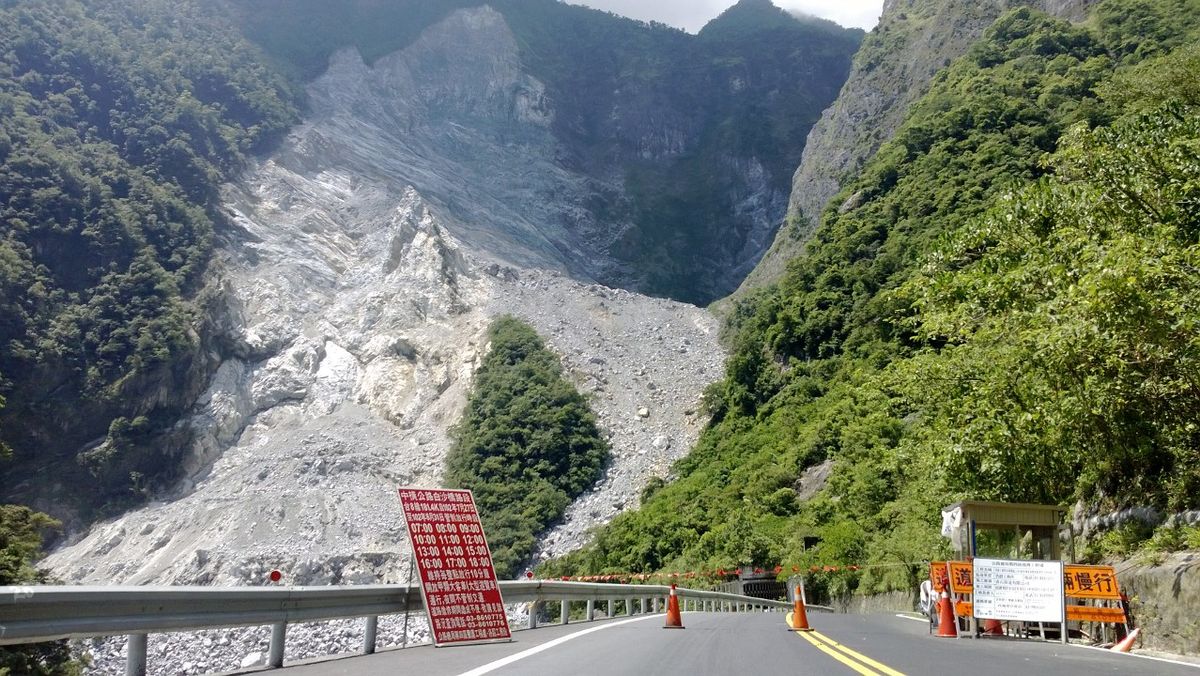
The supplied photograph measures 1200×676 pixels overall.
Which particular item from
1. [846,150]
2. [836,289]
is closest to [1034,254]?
[836,289]

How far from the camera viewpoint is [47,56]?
96.5 metres

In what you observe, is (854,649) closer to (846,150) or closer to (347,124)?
(846,150)

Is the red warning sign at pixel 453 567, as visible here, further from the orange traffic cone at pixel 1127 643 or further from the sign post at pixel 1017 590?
the orange traffic cone at pixel 1127 643

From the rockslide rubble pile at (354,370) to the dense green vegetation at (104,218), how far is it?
12.5ft

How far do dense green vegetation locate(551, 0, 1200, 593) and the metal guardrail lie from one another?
10.1 metres

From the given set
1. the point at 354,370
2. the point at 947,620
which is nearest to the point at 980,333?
the point at 947,620

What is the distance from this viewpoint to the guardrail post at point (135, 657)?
655 cm

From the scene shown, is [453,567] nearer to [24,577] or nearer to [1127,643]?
[1127,643]

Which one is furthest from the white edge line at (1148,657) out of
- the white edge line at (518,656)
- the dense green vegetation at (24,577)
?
the dense green vegetation at (24,577)

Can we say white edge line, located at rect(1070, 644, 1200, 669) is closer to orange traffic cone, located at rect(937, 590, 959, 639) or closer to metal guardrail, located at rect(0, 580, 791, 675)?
orange traffic cone, located at rect(937, 590, 959, 639)

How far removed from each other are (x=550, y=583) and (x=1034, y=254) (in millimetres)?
Answer: 10681

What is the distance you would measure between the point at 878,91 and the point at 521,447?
190 ft

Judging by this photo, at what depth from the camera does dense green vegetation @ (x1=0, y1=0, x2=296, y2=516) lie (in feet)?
238

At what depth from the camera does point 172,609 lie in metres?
6.97
